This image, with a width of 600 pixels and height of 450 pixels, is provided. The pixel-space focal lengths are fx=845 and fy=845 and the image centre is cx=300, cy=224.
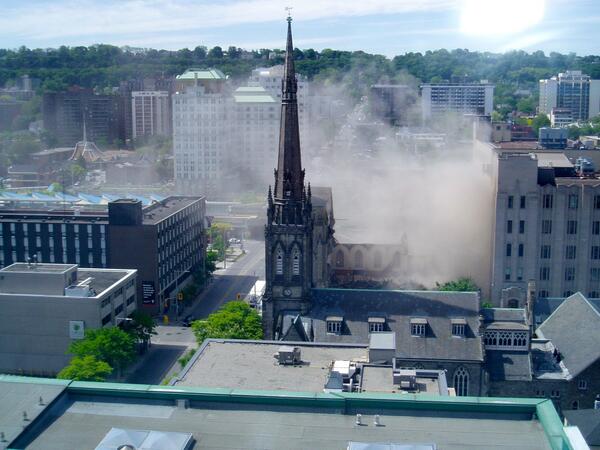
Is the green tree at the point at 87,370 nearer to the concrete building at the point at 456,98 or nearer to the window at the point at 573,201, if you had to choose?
the window at the point at 573,201

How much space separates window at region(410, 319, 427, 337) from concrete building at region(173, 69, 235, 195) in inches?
3039

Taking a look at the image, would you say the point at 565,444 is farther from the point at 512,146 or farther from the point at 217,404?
the point at 512,146

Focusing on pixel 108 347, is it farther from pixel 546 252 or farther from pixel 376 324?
pixel 546 252

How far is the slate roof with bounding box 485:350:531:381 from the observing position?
41375 mm

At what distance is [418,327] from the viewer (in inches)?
1623

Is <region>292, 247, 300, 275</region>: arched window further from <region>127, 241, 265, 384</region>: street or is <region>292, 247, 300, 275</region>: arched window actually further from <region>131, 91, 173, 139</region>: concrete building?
<region>131, 91, 173, 139</region>: concrete building

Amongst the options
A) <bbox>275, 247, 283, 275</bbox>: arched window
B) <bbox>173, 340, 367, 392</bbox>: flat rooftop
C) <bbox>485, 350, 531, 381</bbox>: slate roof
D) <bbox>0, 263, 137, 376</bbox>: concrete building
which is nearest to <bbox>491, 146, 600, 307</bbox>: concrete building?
<bbox>485, 350, 531, 381</bbox>: slate roof

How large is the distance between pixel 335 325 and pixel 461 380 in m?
6.60

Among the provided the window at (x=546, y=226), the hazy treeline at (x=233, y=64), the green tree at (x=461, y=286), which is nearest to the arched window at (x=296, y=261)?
the green tree at (x=461, y=286)

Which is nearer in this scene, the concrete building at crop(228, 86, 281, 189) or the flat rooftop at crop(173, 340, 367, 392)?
the flat rooftop at crop(173, 340, 367, 392)

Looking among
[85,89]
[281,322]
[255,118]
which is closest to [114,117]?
[85,89]

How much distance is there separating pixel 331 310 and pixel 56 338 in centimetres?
1813

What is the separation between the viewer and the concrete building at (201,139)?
114 metres

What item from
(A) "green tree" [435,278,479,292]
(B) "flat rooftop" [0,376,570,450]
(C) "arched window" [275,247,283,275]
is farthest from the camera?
(A) "green tree" [435,278,479,292]
